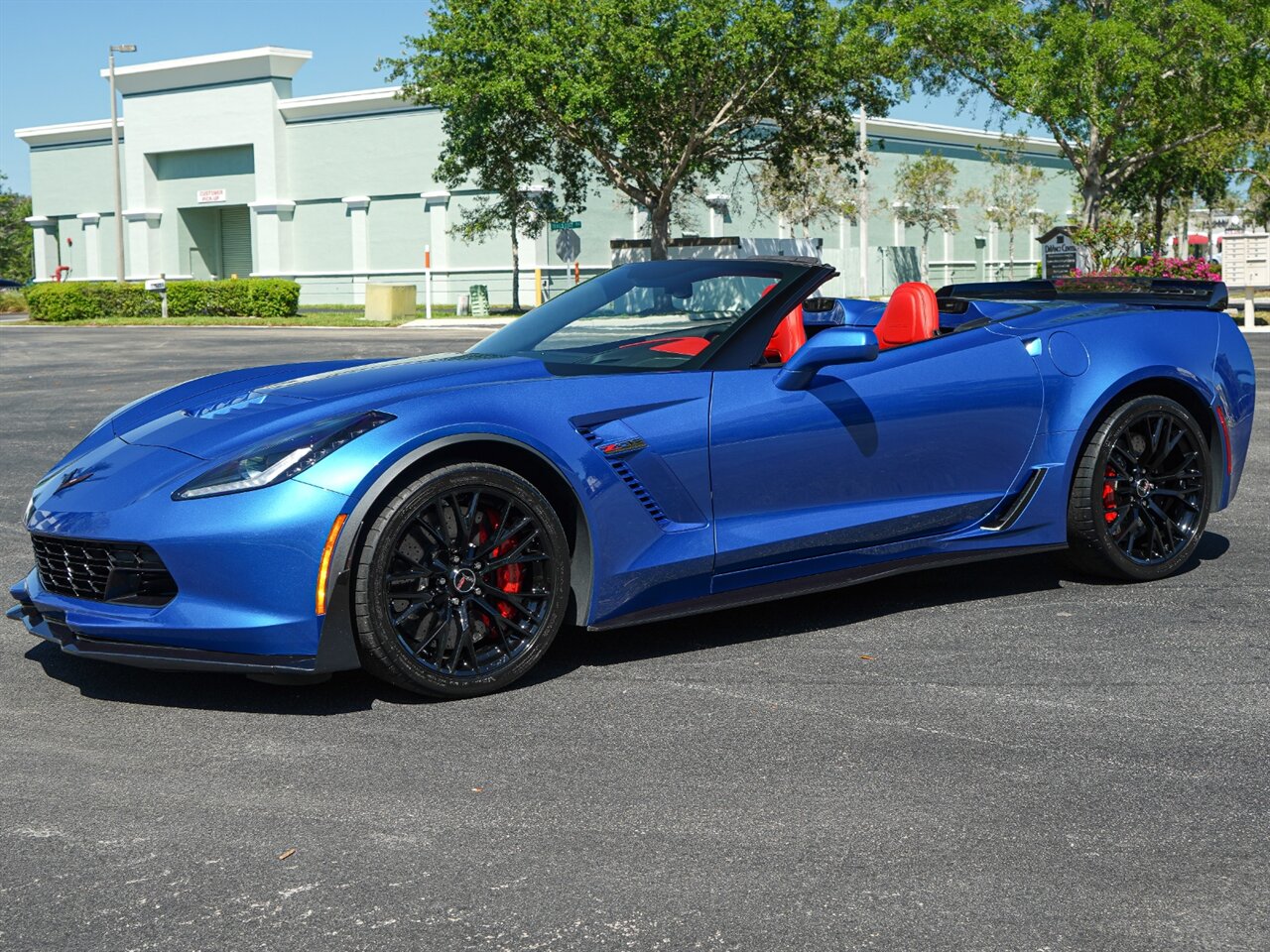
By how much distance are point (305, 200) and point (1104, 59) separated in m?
35.3

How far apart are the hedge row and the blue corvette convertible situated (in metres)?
40.5

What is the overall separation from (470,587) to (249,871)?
1456mm

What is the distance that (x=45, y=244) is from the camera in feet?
226

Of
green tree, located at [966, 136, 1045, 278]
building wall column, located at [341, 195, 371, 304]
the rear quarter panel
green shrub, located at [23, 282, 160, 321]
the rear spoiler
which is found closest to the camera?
the rear quarter panel

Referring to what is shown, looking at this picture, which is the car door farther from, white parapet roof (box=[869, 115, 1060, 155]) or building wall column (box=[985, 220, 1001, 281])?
building wall column (box=[985, 220, 1001, 281])

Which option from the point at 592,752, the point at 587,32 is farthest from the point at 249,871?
the point at 587,32

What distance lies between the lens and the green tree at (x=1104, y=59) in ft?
104

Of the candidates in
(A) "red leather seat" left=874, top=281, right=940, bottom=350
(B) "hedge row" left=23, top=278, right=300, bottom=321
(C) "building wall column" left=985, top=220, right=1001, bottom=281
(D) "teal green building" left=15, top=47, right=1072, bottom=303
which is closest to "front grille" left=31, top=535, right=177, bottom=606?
(A) "red leather seat" left=874, top=281, right=940, bottom=350

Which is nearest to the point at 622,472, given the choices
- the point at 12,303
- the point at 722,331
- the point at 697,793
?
the point at 722,331

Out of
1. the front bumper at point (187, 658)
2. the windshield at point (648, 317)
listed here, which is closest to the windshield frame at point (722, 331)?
the windshield at point (648, 317)

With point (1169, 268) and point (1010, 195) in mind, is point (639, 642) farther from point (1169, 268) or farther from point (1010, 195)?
point (1010, 195)

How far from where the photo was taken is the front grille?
449 centimetres

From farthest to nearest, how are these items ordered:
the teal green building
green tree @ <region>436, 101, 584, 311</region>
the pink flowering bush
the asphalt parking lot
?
the teal green building < green tree @ <region>436, 101, 584, 311</region> < the pink flowering bush < the asphalt parking lot

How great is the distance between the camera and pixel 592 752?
13.9ft
